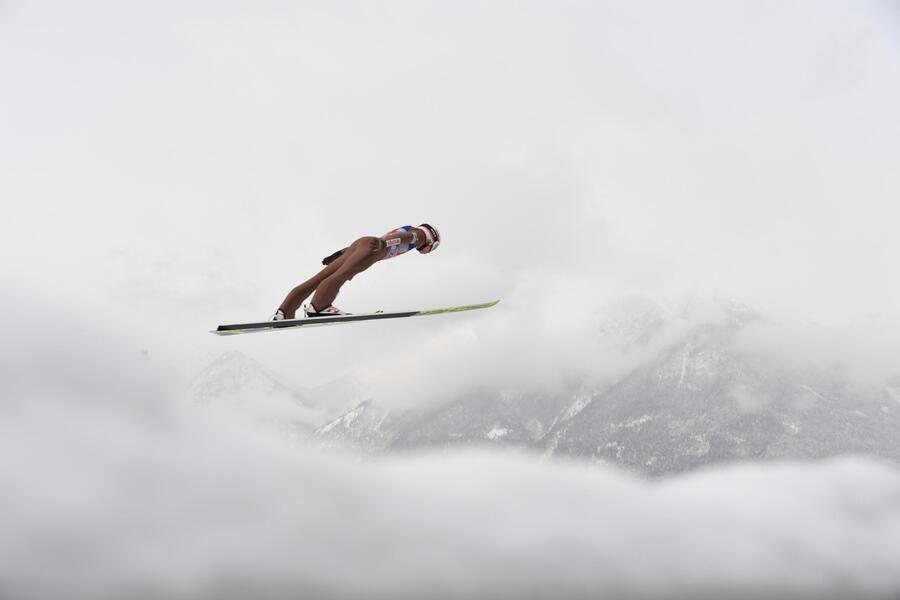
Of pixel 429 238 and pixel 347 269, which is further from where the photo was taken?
pixel 429 238

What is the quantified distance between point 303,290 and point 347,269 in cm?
176

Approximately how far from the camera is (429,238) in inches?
1016

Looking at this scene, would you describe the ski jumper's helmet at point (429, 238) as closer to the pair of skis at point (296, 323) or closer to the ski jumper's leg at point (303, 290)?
the pair of skis at point (296, 323)

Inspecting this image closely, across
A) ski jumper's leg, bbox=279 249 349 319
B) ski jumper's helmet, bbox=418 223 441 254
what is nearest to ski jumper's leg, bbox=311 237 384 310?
ski jumper's leg, bbox=279 249 349 319

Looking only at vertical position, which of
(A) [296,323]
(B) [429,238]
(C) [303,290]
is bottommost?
(A) [296,323]

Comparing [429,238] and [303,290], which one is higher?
[429,238]

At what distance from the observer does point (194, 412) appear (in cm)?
8606

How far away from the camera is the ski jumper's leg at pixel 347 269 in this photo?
22.7 meters

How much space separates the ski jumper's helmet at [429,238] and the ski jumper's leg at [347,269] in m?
2.89

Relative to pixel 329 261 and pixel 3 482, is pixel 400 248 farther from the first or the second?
pixel 3 482

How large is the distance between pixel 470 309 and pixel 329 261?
7.18 m

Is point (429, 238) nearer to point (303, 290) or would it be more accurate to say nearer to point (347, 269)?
point (347, 269)

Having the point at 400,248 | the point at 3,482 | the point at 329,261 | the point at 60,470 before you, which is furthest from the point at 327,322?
the point at 60,470

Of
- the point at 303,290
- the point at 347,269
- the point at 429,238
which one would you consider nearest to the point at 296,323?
the point at 303,290
